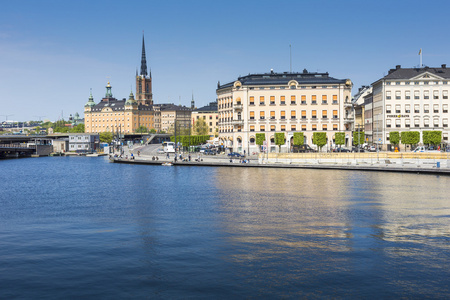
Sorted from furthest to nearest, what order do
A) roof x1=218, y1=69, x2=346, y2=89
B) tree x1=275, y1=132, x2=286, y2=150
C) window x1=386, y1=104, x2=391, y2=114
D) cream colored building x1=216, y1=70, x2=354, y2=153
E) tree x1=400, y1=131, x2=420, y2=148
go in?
window x1=386, y1=104, x2=391, y2=114, roof x1=218, y1=69, x2=346, y2=89, cream colored building x1=216, y1=70, x2=354, y2=153, tree x1=275, y1=132, x2=286, y2=150, tree x1=400, y1=131, x2=420, y2=148

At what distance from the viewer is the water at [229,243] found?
26422mm

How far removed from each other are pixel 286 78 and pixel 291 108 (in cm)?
878

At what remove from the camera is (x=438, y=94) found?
123688 mm

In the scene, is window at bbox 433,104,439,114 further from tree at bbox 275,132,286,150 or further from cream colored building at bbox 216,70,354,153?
tree at bbox 275,132,286,150

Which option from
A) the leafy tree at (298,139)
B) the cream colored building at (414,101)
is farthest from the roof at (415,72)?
the leafy tree at (298,139)

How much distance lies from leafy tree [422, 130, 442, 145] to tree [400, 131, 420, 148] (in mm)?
1420

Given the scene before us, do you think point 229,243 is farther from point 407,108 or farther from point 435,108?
point 435,108

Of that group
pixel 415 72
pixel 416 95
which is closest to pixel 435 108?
pixel 416 95

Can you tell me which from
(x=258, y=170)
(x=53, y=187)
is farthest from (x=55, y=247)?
(x=258, y=170)

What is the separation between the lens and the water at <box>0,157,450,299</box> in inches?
1040

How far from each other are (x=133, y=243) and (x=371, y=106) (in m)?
123

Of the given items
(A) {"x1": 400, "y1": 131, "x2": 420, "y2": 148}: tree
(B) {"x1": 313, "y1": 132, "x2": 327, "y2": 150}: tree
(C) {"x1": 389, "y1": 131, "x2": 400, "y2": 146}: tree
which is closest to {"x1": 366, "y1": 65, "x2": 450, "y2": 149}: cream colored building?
(C) {"x1": 389, "y1": 131, "x2": 400, "y2": 146}: tree

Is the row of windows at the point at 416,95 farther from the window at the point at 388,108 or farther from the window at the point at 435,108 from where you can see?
the window at the point at 388,108

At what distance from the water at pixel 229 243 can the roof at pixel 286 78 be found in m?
65.7
